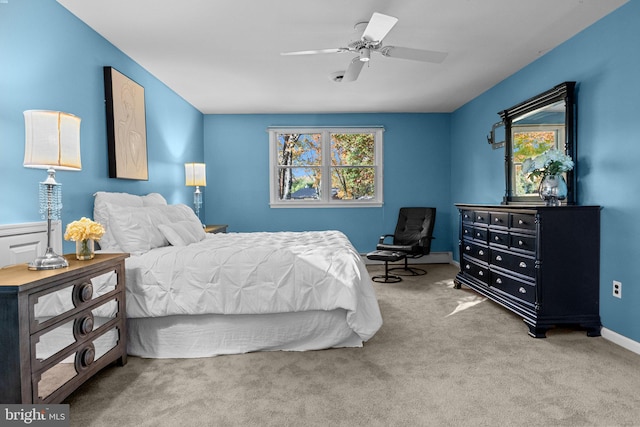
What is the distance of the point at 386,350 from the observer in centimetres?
272

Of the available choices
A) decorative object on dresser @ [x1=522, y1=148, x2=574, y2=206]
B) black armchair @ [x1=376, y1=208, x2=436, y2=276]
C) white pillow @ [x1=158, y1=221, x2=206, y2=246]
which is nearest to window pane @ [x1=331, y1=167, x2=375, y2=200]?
black armchair @ [x1=376, y1=208, x2=436, y2=276]

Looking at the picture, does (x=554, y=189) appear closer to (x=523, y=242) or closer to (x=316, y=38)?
(x=523, y=242)

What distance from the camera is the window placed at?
6359mm

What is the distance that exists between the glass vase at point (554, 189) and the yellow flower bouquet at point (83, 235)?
3.46m

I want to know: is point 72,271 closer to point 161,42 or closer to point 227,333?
point 227,333

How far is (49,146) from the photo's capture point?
1.89 metres

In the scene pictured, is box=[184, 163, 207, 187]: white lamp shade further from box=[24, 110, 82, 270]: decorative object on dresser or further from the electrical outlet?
the electrical outlet

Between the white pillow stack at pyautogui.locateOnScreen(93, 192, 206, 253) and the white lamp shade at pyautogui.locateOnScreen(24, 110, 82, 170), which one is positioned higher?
the white lamp shade at pyautogui.locateOnScreen(24, 110, 82, 170)

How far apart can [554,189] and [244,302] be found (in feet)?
9.00

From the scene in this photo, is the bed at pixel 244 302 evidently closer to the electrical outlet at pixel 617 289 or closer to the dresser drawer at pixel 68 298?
the dresser drawer at pixel 68 298

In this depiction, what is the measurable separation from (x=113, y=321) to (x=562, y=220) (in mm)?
3339

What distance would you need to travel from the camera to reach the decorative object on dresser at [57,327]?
156 centimetres

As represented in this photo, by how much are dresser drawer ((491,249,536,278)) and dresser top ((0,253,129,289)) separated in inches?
122

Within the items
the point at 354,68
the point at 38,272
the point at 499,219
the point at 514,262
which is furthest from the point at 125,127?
the point at 514,262
